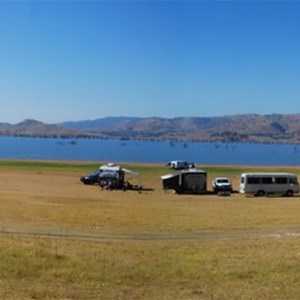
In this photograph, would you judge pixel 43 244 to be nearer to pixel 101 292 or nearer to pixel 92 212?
pixel 101 292

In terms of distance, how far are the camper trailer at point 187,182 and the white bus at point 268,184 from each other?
239 inches

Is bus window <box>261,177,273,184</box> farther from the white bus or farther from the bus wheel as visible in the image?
the bus wheel

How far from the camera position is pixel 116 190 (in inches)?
2847

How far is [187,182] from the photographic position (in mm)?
70125

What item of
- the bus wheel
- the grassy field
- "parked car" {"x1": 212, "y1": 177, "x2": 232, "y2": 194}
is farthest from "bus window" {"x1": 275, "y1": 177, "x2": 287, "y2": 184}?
the grassy field

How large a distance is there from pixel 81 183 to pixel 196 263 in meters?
62.8

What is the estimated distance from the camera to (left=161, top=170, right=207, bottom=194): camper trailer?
70062 mm

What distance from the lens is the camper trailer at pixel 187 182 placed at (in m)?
70.1

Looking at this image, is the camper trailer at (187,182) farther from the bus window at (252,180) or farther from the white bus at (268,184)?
the bus window at (252,180)

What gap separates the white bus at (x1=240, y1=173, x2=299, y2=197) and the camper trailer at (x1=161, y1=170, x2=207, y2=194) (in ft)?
19.9

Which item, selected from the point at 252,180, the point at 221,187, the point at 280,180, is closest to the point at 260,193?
the point at 252,180

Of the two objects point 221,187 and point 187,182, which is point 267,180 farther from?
point 187,182

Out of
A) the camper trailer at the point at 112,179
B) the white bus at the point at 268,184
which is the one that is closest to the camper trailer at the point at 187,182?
the white bus at the point at 268,184

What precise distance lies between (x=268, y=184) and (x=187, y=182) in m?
9.68
